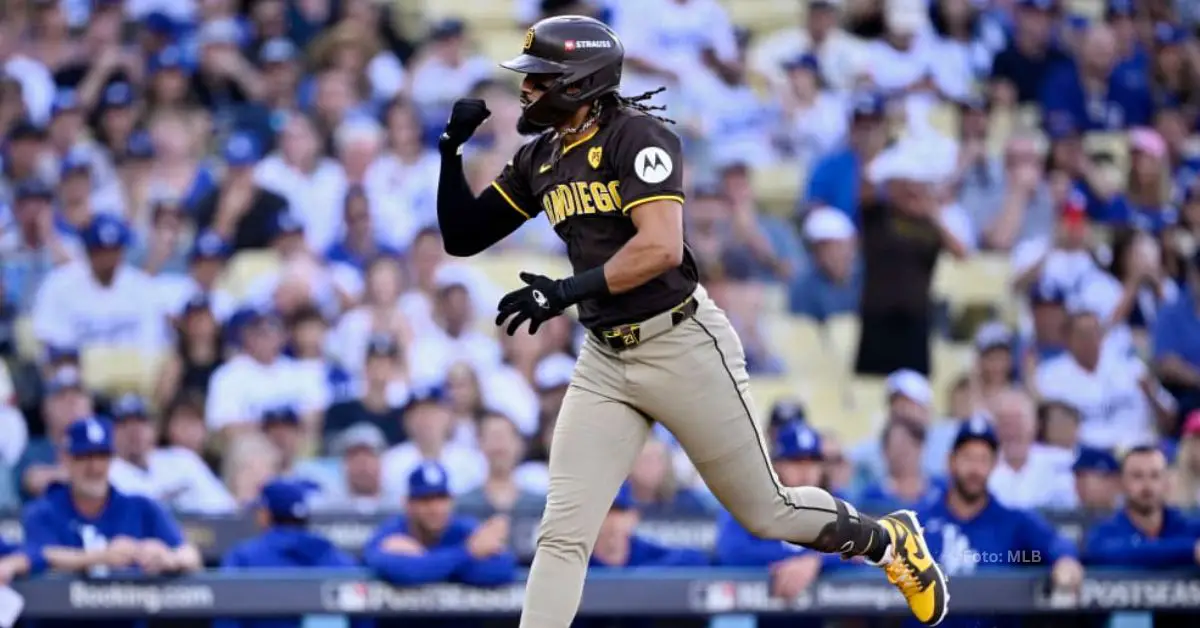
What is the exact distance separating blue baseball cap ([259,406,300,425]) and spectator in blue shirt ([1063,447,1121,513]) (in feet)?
12.3

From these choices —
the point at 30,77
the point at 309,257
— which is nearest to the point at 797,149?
the point at 309,257

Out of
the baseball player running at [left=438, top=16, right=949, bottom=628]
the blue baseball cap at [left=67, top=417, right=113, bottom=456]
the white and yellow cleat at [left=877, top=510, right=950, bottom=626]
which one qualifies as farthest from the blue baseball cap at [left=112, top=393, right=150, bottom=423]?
the white and yellow cleat at [left=877, top=510, right=950, bottom=626]

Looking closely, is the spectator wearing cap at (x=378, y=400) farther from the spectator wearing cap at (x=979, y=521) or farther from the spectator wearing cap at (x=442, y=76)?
the spectator wearing cap at (x=979, y=521)

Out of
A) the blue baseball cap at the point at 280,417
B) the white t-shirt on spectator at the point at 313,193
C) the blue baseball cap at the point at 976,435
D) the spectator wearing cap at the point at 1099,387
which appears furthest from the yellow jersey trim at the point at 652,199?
the white t-shirt on spectator at the point at 313,193

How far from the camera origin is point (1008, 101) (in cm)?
1230

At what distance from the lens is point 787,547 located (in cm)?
691

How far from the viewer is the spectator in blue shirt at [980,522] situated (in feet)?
22.4

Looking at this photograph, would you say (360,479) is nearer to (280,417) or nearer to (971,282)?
(280,417)

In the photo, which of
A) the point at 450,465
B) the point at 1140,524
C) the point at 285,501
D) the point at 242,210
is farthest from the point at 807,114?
the point at 285,501

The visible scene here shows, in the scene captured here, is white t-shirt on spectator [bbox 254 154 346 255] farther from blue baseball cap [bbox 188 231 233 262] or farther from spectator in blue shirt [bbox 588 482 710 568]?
spectator in blue shirt [bbox 588 482 710 568]

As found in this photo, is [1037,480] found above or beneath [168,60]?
beneath

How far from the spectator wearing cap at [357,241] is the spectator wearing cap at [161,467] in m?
1.83

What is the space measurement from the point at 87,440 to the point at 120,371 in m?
3.05

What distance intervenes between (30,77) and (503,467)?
5.03 m
